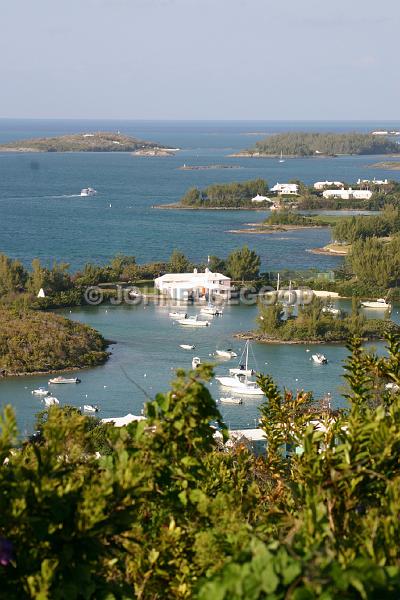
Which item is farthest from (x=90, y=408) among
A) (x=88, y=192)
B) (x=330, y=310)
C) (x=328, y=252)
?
(x=88, y=192)

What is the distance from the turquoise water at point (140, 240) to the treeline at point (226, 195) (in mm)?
1354

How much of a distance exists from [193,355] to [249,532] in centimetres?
1258

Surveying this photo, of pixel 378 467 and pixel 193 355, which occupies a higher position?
pixel 378 467

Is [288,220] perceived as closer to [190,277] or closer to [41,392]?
[190,277]

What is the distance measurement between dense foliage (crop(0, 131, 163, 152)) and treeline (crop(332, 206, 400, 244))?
5149cm

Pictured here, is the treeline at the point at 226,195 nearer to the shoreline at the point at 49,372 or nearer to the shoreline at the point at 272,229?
the shoreline at the point at 272,229

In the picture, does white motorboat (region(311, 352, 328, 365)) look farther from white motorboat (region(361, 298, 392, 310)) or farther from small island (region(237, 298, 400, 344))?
white motorboat (region(361, 298, 392, 310))

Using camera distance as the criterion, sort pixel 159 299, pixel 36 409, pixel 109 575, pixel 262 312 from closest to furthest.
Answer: pixel 109 575 < pixel 36 409 < pixel 262 312 < pixel 159 299

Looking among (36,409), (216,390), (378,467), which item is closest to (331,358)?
(216,390)

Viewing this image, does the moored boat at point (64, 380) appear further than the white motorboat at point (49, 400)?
Yes

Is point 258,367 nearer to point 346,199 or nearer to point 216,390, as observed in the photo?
point 216,390

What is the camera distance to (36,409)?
11531mm

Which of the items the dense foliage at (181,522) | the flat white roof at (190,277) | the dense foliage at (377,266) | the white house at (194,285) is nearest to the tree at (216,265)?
the flat white roof at (190,277)

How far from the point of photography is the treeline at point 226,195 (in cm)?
3794
